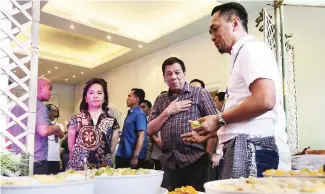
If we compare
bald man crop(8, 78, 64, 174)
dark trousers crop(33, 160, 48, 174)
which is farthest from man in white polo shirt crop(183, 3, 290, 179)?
dark trousers crop(33, 160, 48, 174)

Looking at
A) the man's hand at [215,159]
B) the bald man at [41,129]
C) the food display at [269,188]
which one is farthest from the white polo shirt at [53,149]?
the food display at [269,188]

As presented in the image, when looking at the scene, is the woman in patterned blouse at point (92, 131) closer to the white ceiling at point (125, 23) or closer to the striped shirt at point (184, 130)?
the striped shirt at point (184, 130)

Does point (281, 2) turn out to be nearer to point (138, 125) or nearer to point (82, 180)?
point (138, 125)

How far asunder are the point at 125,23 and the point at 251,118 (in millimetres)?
5278

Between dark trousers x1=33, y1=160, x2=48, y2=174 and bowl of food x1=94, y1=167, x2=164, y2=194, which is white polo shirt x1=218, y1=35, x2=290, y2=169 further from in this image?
dark trousers x1=33, y1=160, x2=48, y2=174

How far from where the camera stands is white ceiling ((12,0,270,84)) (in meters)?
5.26

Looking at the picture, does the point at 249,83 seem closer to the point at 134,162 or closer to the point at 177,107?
the point at 177,107

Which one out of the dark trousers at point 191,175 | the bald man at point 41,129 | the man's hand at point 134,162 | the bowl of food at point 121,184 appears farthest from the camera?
the man's hand at point 134,162

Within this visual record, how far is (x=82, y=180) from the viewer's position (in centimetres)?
47

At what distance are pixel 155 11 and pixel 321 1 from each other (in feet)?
9.22

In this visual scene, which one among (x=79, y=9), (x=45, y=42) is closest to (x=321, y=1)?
(x=79, y=9)

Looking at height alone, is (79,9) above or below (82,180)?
above

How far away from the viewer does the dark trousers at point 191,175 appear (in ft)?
5.67

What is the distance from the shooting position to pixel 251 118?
1.01 metres
